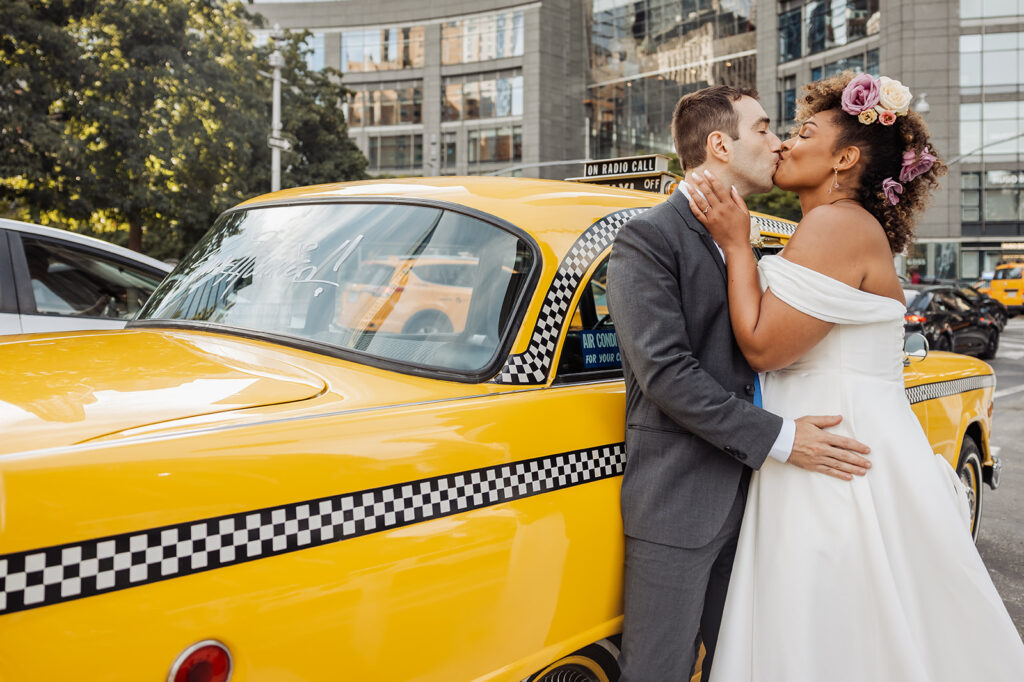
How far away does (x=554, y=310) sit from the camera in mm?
2227

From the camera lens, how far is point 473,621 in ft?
5.69

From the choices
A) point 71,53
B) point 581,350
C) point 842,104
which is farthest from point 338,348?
point 71,53

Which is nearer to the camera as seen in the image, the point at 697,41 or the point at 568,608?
the point at 568,608

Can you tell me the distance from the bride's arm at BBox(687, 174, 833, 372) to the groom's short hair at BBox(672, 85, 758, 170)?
27 centimetres

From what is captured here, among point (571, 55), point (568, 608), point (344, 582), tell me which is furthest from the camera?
point (571, 55)

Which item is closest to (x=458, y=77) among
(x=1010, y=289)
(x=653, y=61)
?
(x=653, y=61)

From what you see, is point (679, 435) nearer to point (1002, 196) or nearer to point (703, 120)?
point (703, 120)

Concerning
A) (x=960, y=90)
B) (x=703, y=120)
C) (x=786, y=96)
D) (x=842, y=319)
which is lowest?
(x=842, y=319)

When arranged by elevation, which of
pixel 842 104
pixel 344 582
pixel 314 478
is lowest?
pixel 344 582

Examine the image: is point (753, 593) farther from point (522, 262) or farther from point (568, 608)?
point (522, 262)

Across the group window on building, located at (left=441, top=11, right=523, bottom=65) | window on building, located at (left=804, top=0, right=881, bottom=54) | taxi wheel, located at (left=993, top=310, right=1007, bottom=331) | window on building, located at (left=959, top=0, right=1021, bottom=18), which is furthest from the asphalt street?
window on building, located at (left=441, top=11, right=523, bottom=65)

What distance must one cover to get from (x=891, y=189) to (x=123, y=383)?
2105mm

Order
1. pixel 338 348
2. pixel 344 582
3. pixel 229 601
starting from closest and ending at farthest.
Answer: pixel 229 601 < pixel 344 582 < pixel 338 348

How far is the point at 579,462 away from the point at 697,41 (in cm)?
5350
